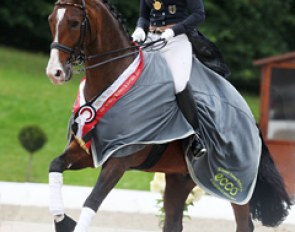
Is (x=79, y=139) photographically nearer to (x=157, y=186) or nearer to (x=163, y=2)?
(x=163, y=2)

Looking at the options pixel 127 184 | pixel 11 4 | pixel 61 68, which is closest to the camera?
pixel 61 68

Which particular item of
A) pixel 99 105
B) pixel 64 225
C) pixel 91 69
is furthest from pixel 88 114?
pixel 64 225

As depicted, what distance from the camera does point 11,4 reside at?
24.4 meters

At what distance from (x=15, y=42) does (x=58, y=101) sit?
29.2 ft

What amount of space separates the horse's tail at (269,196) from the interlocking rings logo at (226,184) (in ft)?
1.66

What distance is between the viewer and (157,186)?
656cm

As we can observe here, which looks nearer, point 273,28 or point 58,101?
point 58,101

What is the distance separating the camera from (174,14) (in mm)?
5148

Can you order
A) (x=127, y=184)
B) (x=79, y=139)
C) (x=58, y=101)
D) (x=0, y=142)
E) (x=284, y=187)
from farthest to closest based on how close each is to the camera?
1. (x=58, y=101)
2. (x=0, y=142)
3. (x=127, y=184)
4. (x=284, y=187)
5. (x=79, y=139)

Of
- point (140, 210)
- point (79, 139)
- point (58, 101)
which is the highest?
point (79, 139)

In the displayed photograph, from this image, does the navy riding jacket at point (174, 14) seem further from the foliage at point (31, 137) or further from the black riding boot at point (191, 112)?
the foliage at point (31, 137)

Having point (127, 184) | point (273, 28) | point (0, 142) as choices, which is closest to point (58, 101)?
point (0, 142)

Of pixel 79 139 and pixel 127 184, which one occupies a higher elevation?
pixel 79 139

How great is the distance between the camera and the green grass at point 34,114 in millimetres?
11398
